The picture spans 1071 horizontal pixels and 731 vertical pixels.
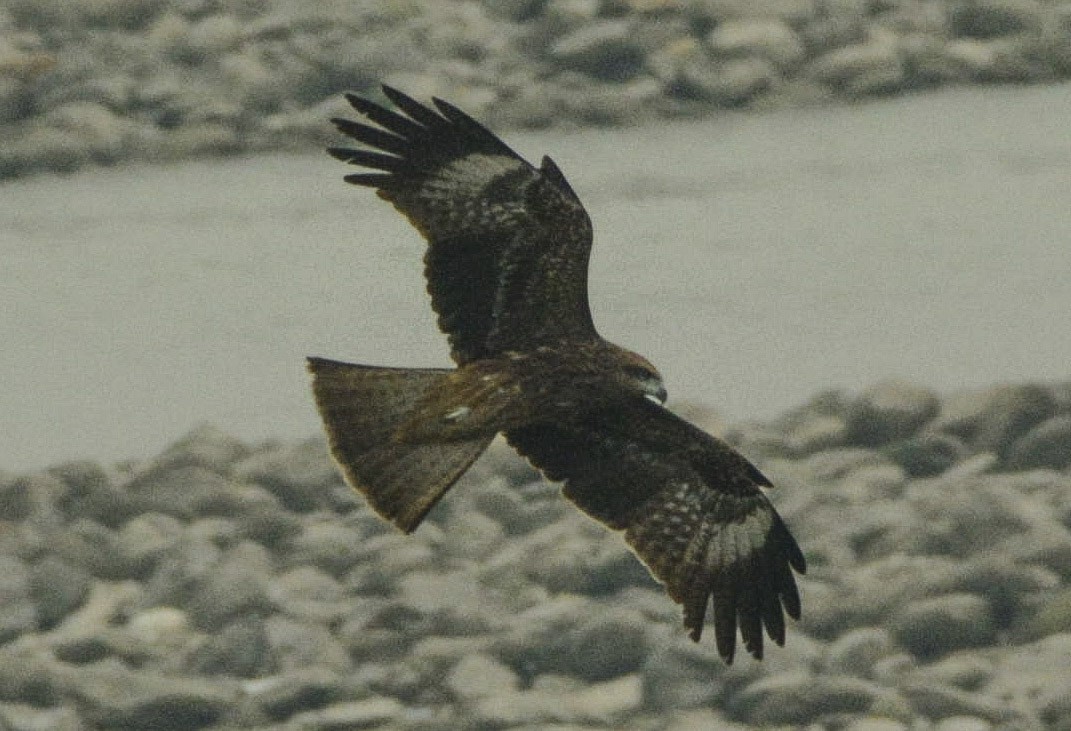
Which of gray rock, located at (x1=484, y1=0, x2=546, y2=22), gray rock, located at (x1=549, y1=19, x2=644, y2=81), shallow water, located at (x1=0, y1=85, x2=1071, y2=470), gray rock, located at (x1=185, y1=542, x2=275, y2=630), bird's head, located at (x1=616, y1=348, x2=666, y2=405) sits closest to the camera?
bird's head, located at (x1=616, y1=348, x2=666, y2=405)

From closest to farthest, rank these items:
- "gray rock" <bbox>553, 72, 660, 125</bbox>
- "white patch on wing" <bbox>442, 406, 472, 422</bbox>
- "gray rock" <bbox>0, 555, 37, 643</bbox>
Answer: "white patch on wing" <bbox>442, 406, 472, 422</bbox> < "gray rock" <bbox>0, 555, 37, 643</bbox> < "gray rock" <bbox>553, 72, 660, 125</bbox>

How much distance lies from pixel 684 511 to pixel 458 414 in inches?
26.7

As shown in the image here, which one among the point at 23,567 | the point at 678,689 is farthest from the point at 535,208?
the point at 23,567

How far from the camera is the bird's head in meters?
6.07

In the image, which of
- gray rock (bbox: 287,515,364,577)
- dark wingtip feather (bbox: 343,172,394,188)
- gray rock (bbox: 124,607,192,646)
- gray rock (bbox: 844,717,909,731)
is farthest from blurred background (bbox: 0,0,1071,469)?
dark wingtip feather (bbox: 343,172,394,188)

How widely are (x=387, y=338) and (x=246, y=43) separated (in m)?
5.30

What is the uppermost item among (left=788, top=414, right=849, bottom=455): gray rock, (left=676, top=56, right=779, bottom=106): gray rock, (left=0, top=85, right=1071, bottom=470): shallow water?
(left=676, top=56, right=779, bottom=106): gray rock

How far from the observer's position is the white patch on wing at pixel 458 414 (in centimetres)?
595

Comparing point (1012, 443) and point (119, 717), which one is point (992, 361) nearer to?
point (1012, 443)

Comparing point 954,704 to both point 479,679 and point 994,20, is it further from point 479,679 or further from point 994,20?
point 994,20

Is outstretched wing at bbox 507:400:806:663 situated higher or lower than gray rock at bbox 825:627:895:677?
lower

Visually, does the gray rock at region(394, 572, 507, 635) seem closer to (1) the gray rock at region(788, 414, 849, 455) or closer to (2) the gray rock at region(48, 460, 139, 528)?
(2) the gray rock at region(48, 460, 139, 528)


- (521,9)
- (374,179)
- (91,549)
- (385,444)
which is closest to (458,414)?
(385,444)

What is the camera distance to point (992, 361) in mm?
10531
